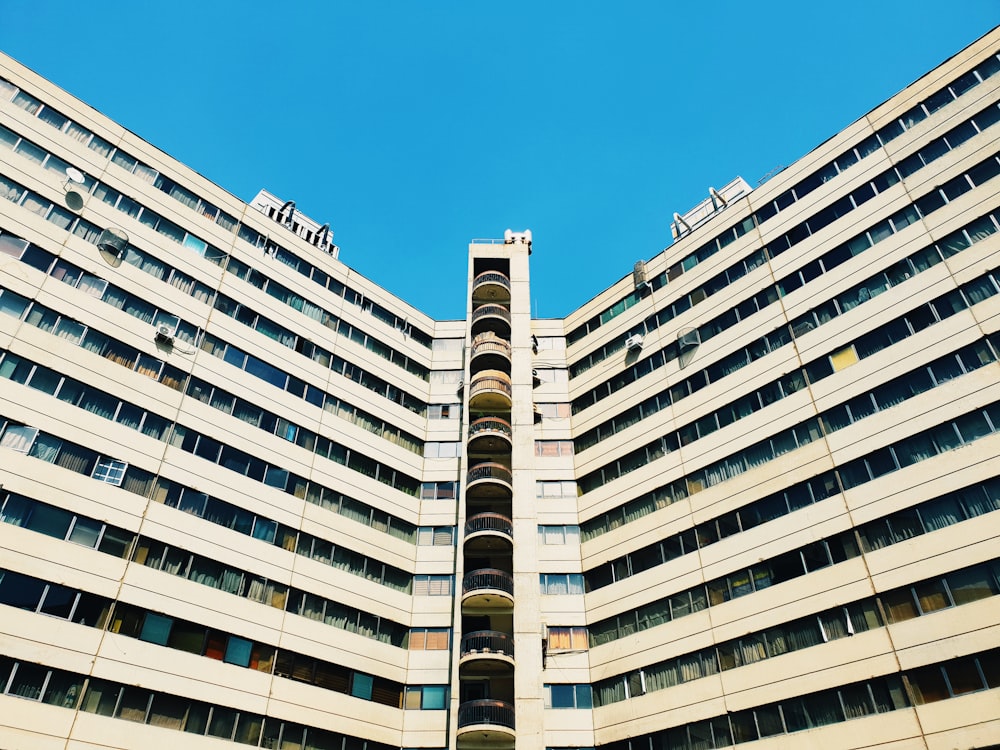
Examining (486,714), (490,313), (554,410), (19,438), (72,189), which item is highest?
(490,313)

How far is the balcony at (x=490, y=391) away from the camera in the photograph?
1656 inches

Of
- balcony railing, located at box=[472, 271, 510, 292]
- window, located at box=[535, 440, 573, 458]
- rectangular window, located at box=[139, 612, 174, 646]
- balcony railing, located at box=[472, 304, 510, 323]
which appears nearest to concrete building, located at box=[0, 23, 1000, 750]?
rectangular window, located at box=[139, 612, 174, 646]

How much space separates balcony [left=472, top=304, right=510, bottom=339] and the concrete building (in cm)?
241

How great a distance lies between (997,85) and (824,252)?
406 inches

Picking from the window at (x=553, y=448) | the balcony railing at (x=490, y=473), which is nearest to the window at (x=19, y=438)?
the balcony railing at (x=490, y=473)

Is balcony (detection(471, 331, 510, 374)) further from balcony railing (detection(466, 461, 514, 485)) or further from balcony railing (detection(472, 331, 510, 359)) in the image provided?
balcony railing (detection(466, 461, 514, 485))

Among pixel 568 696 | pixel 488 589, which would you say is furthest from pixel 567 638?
pixel 488 589

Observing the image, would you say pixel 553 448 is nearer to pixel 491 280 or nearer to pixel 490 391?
pixel 490 391

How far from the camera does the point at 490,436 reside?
4041cm

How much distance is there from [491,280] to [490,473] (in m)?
14.8

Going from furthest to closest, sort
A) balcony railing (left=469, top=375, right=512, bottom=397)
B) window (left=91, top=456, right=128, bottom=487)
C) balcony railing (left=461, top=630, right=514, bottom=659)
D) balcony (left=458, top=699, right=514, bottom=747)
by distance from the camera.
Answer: balcony railing (left=469, top=375, right=512, bottom=397) → balcony railing (left=461, top=630, right=514, bottom=659) → balcony (left=458, top=699, right=514, bottom=747) → window (left=91, top=456, right=128, bottom=487)

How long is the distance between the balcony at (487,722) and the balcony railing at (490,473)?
11.4 m

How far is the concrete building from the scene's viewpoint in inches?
1042

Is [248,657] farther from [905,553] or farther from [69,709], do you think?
[905,553]
